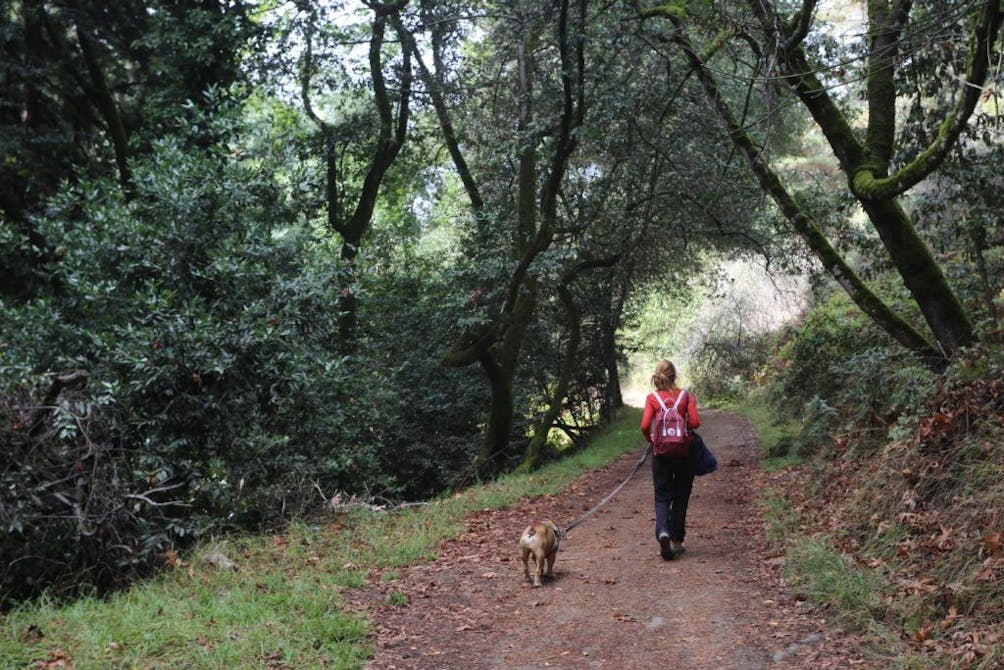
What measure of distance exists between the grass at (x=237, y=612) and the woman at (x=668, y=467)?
230 cm

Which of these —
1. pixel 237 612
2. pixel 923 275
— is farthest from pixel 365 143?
pixel 237 612

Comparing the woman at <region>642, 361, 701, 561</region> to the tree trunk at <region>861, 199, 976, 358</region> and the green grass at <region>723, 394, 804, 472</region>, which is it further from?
the green grass at <region>723, 394, 804, 472</region>

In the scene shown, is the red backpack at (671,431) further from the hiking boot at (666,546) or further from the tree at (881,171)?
the tree at (881,171)

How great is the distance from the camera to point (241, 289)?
9.25 metres

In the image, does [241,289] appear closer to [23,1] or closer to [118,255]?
[118,255]

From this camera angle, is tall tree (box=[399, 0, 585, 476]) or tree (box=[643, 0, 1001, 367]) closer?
tree (box=[643, 0, 1001, 367])

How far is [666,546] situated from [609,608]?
142cm

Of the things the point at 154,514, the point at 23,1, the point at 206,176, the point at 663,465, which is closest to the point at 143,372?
the point at 154,514

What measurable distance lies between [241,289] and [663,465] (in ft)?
16.4

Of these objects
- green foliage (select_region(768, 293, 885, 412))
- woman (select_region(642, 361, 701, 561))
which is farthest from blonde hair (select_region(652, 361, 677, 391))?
green foliage (select_region(768, 293, 885, 412))

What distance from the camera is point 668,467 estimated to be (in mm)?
7738

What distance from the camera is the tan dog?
7035 mm

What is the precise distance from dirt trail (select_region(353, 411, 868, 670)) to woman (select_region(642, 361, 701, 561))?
36cm

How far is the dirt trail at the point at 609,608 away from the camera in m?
5.43
